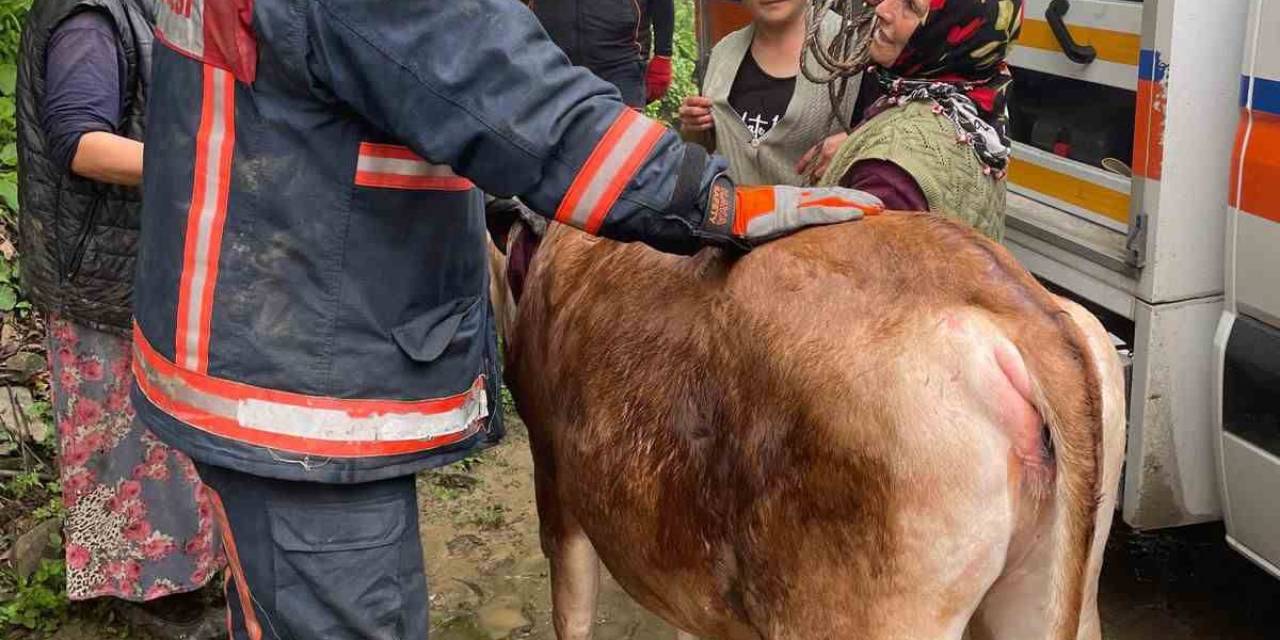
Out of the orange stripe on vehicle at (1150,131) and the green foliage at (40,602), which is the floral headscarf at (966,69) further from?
the green foliage at (40,602)

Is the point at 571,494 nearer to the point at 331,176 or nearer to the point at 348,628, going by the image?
the point at 348,628

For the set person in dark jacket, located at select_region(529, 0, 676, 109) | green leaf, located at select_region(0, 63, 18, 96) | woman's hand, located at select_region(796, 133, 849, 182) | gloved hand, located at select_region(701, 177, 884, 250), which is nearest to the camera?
gloved hand, located at select_region(701, 177, 884, 250)

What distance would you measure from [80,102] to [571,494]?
1.69m

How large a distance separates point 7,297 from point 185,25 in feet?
12.7

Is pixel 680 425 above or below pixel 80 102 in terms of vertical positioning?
below

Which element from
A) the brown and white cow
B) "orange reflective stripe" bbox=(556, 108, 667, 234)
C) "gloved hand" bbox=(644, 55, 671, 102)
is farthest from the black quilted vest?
"gloved hand" bbox=(644, 55, 671, 102)

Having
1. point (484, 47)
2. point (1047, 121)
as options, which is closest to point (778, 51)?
point (1047, 121)

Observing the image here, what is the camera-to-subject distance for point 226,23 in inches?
89.9

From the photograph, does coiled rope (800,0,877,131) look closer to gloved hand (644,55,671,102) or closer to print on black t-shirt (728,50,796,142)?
print on black t-shirt (728,50,796,142)

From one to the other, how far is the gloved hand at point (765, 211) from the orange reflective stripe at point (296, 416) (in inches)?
26.2

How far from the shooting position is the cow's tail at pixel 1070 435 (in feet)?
6.84

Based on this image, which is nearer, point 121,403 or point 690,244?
point 690,244

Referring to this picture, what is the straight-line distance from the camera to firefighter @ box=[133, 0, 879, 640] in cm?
218

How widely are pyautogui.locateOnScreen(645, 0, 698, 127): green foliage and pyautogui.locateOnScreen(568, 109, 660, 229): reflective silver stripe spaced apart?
820 centimetres
